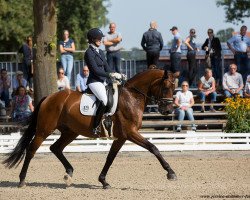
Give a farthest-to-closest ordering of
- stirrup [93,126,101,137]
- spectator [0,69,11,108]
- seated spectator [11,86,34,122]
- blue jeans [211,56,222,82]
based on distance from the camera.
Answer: blue jeans [211,56,222,82] → spectator [0,69,11,108] → seated spectator [11,86,34,122] → stirrup [93,126,101,137]

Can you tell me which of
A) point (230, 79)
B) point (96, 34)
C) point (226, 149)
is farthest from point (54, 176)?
point (230, 79)

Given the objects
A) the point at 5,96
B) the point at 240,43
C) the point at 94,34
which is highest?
the point at 94,34

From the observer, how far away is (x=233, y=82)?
2248 cm

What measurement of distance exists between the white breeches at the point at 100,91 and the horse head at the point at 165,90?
0.83 meters

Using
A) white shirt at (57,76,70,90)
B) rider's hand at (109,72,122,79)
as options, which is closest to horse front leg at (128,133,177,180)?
rider's hand at (109,72,122,79)

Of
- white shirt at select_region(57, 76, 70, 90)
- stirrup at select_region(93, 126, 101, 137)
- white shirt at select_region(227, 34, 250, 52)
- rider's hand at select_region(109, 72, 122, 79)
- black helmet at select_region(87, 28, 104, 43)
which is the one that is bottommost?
white shirt at select_region(57, 76, 70, 90)

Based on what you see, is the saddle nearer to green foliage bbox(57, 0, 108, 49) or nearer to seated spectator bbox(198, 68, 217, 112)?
seated spectator bbox(198, 68, 217, 112)

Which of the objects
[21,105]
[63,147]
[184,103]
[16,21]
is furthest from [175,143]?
[16,21]

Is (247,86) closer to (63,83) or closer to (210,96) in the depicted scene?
(210,96)

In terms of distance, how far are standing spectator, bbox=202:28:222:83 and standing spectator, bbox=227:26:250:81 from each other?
47cm

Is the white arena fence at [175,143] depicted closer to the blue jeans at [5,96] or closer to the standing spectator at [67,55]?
the blue jeans at [5,96]

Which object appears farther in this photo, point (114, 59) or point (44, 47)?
point (114, 59)

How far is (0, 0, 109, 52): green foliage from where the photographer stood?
4906cm

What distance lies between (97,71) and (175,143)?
20.6 feet
